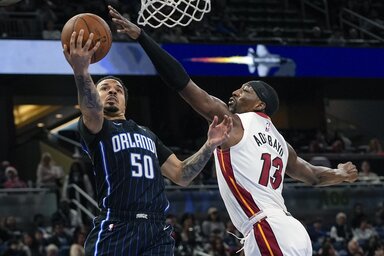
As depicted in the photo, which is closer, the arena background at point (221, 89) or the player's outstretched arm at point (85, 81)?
the player's outstretched arm at point (85, 81)

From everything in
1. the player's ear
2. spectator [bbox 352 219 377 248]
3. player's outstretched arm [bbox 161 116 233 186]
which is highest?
the player's ear

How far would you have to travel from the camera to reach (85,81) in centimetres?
587

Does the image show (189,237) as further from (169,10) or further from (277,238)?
(277,238)

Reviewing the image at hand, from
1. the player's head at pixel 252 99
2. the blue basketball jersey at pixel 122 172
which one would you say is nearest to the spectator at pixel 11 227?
the player's head at pixel 252 99

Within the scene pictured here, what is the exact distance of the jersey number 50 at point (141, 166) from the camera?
6105 millimetres

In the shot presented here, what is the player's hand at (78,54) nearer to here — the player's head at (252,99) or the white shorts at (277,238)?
the player's head at (252,99)

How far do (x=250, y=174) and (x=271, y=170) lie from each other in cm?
20

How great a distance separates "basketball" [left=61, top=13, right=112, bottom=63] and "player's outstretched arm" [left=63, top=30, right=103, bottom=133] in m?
0.14

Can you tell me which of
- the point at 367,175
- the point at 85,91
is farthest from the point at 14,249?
the point at 367,175

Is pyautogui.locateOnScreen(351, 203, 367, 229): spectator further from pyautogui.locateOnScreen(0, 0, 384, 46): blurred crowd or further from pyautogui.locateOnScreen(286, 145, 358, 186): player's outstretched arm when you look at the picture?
pyautogui.locateOnScreen(286, 145, 358, 186): player's outstretched arm

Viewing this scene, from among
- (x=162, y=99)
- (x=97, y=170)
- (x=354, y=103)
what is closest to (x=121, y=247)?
(x=97, y=170)

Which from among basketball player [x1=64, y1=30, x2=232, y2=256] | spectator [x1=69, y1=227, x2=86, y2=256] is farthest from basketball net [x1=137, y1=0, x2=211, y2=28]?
spectator [x1=69, y1=227, x2=86, y2=256]

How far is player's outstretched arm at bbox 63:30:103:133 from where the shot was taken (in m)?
5.76

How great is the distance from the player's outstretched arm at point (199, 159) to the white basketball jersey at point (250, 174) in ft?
1.03
